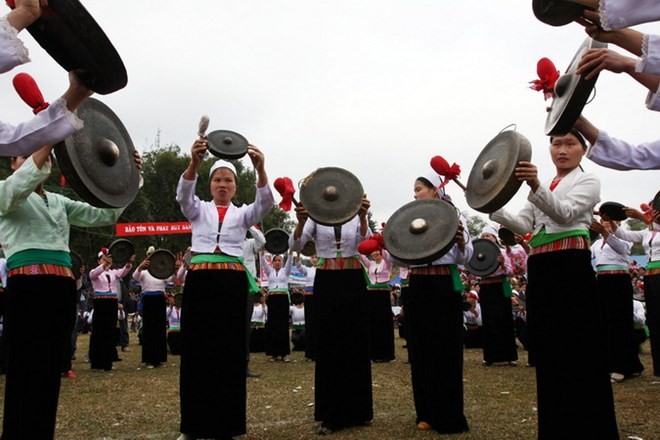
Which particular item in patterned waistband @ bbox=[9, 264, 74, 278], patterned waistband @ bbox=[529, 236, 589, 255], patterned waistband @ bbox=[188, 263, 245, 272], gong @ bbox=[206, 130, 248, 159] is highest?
gong @ bbox=[206, 130, 248, 159]

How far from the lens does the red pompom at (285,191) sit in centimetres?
519

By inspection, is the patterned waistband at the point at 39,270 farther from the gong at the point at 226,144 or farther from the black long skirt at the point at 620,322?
the black long skirt at the point at 620,322

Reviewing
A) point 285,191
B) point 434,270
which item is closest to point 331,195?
point 285,191

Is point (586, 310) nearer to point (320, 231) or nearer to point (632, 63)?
point (632, 63)

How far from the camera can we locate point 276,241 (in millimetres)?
11375

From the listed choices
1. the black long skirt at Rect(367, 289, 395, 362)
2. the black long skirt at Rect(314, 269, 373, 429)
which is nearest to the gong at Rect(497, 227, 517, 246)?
the black long skirt at Rect(367, 289, 395, 362)

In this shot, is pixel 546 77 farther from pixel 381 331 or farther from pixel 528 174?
pixel 381 331

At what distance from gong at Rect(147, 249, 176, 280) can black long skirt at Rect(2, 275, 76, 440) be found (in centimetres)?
718

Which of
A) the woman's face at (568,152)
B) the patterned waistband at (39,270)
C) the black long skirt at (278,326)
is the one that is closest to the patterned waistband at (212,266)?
the patterned waistband at (39,270)

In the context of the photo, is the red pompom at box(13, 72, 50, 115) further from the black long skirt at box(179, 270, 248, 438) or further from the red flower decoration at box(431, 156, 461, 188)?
the red flower decoration at box(431, 156, 461, 188)

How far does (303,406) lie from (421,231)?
101 inches

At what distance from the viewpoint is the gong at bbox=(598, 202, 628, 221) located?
7.14 meters

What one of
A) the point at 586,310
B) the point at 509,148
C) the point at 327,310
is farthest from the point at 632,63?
the point at 327,310

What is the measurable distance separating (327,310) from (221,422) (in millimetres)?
1397
